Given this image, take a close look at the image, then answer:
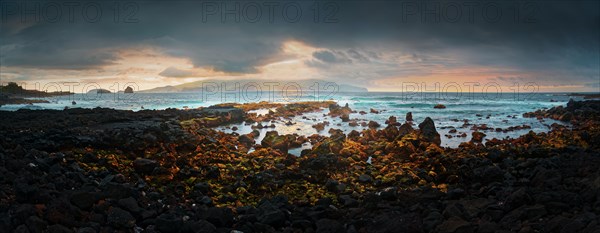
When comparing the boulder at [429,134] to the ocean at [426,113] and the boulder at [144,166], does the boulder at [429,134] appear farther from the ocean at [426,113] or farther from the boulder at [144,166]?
the boulder at [144,166]

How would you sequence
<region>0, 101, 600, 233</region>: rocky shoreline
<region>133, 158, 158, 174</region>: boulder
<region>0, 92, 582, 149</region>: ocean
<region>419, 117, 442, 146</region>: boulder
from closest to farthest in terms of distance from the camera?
1. <region>0, 101, 600, 233</region>: rocky shoreline
2. <region>133, 158, 158, 174</region>: boulder
3. <region>419, 117, 442, 146</region>: boulder
4. <region>0, 92, 582, 149</region>: ocean

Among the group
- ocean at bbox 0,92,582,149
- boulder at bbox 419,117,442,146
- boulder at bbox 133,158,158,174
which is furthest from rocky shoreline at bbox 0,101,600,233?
ocean at bbox 0,92,582,149

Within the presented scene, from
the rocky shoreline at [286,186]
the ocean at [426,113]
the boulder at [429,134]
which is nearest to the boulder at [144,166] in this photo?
the rocky shoreline at [286,186]

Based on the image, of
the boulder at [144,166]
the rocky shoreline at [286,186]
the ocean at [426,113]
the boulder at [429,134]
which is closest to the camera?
the rocky shoreline at [286,186]

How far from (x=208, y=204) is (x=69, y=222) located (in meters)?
3.38

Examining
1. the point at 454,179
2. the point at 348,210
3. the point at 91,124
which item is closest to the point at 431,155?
the point at 454,179

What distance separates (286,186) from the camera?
10727mm

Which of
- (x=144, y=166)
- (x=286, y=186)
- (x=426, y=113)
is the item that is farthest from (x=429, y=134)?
(x=426, y=113)

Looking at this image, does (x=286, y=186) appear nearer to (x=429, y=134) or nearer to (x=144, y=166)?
(x=144, y=166)

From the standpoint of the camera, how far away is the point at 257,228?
6.95 metres

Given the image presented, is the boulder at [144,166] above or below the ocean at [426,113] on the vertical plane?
below

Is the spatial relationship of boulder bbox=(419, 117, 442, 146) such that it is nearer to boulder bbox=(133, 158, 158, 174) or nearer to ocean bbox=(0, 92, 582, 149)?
ocean bbox=(0, 92, 582, 149)

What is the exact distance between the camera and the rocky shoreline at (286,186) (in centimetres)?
658

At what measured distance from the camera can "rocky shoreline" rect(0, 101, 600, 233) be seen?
21.6 ft
